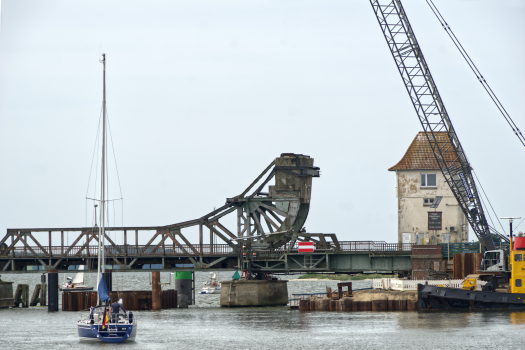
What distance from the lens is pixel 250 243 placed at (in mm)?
72375

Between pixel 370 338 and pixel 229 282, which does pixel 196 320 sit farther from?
pixel 370 338

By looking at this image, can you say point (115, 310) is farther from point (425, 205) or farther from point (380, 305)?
point (425, 205)

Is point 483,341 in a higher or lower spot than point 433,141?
lower

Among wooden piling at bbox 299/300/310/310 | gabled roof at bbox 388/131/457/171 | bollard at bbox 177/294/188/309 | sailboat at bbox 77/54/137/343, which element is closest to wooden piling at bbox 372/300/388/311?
wooden piling at bbox 299/300/310/310

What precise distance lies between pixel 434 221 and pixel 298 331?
30.6 m

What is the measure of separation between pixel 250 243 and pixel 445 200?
19265 mm

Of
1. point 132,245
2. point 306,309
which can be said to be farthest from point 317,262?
point 132,245

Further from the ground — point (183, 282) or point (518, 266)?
point (518, 266)

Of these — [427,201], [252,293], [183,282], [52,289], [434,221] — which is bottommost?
[252,293]

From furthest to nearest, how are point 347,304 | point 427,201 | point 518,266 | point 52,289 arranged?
1. point 427,201
2. point 52,289
3. point 347,304
4. point 518,266

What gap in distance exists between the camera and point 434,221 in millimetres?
76938

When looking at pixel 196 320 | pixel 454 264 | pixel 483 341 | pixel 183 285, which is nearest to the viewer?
pixel 483 341

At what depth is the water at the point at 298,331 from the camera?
43562 millimetres

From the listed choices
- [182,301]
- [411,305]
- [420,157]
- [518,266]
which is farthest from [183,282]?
[518,266]
